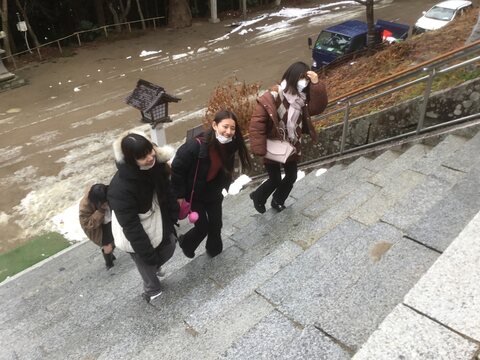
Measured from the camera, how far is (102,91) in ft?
46.5

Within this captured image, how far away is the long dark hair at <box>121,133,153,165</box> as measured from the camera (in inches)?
104

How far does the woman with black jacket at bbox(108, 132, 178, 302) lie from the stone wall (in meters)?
3.94

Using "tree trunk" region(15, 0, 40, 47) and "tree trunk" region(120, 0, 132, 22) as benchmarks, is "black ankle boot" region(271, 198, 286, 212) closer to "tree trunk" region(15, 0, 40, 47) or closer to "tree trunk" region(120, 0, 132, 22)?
"tree trunk" region(15, 0, 40, 47)

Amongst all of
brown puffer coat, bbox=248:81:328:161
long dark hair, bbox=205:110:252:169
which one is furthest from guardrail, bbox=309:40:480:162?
long dark hair, bbox=205:110:252:169

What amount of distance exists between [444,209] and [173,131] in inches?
348

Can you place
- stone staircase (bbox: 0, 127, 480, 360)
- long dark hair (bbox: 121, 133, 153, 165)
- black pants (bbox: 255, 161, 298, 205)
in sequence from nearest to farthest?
stone staircase (bbox: 0, 127, 480, 360)
long dark hair (bbox: 121, 133, 153, 165)
black pants (bbox: 255, 161, 298, 205)

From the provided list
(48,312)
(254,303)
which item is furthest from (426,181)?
(48,312)

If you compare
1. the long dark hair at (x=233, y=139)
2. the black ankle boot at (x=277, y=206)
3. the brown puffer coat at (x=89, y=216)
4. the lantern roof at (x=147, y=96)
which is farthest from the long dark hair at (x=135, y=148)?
the lantern roof at (x=147, y=96)

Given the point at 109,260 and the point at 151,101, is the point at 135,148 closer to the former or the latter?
the point at 109,260

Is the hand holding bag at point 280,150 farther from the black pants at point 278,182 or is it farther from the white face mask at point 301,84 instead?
the white face mask at point 301,84

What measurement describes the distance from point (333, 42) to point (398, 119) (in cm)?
754

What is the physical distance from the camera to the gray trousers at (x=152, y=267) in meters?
3.35

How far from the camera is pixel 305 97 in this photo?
12.5ft

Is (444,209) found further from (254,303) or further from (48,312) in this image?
(48,312)
